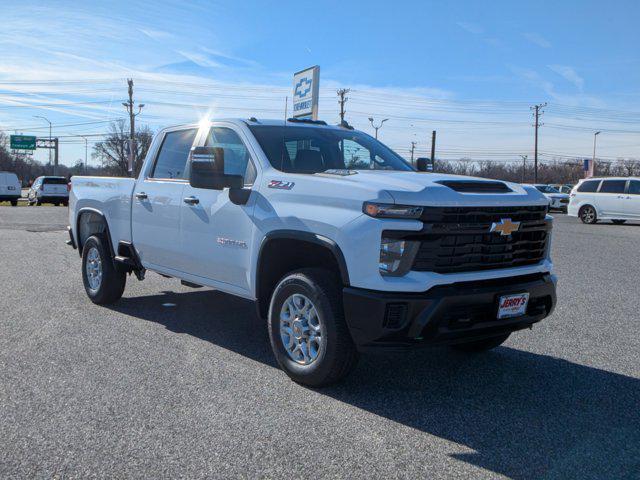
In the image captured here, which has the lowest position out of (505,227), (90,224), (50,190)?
(50,190)

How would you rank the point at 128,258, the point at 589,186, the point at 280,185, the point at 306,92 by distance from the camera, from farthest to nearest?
1. the point at 589,186
2. the point at 306,92
3. the point at 128,258
4. the point at 280,185

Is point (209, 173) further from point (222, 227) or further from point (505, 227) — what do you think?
point (505, 227)

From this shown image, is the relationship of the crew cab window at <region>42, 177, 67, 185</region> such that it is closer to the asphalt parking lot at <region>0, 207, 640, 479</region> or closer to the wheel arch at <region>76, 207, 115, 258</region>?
the wheel arch at <region>76, 207, 115, 258</region>

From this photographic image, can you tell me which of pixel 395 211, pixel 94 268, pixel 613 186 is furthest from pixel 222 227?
pixel 613 186

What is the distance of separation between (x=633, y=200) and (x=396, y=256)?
894 inches

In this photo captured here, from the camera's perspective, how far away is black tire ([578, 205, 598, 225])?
24875 millimetres

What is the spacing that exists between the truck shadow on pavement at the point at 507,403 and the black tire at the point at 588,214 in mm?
21200

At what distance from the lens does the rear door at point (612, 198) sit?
79.2 ft

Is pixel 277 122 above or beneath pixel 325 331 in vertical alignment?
above

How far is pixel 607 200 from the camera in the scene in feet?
80.1

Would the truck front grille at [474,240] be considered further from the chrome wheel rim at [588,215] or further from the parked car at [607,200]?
the chrome wheel rim at [588,215]

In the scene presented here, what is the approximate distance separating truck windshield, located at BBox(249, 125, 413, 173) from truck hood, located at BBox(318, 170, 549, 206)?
2.07 feet

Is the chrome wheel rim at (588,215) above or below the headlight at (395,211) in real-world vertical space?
below

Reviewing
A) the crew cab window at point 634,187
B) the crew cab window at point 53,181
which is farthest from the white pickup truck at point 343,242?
the crew cab window at point 53,181
